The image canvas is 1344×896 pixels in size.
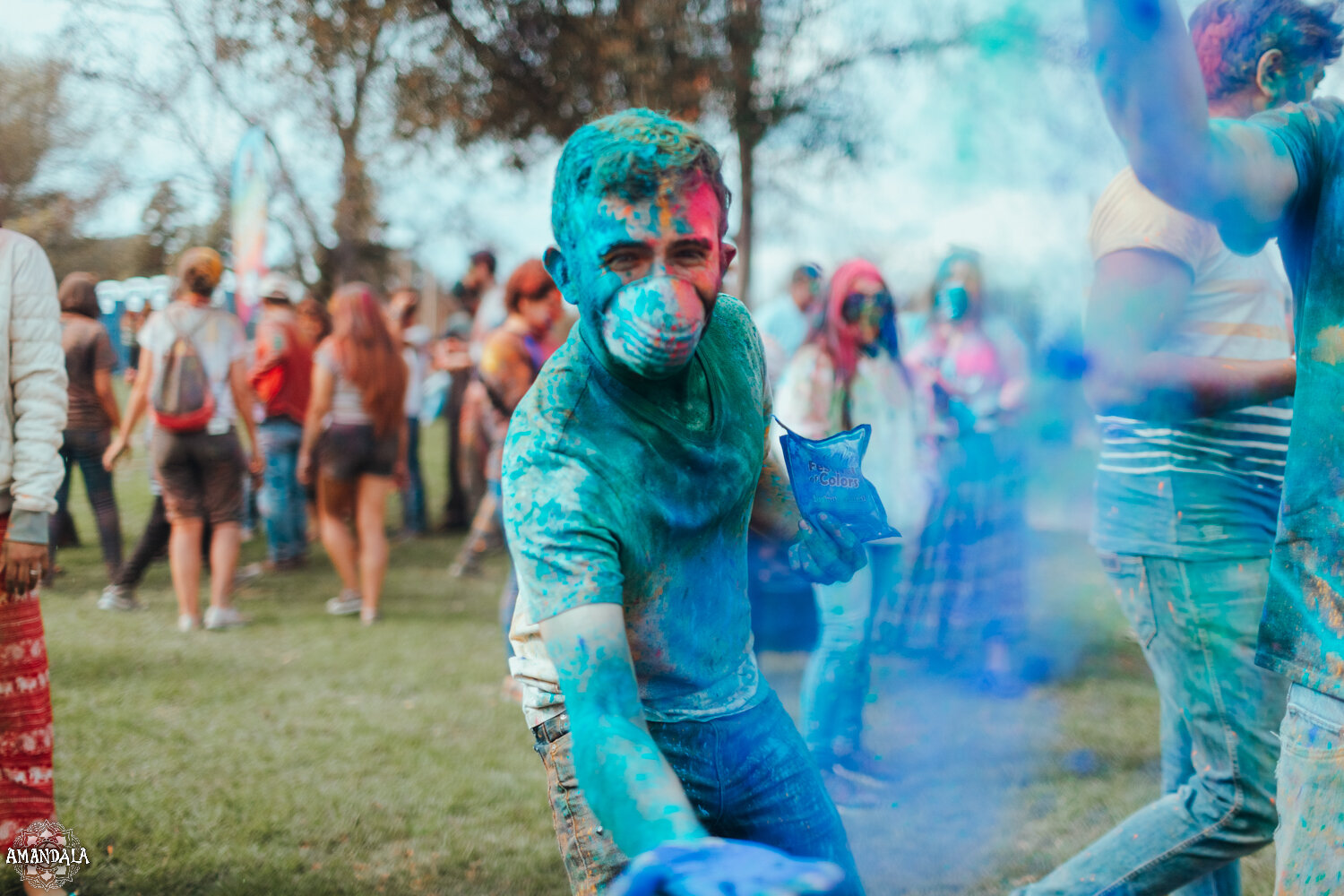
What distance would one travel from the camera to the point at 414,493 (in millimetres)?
9117

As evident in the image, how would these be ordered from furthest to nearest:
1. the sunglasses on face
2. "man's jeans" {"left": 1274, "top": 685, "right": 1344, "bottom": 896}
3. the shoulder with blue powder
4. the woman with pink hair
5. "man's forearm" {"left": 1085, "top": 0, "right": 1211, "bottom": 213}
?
1. the woman with pink hair
2. the sunglasses on face
3. the shoulder with blue powder
4. "man's jeans" {"left": 1274, "top": 685, "right": 1344, "bottom": 896}
5. "man's forearm" {"left": 1085, "top": 0, "right": 1211, "bottom": 213}

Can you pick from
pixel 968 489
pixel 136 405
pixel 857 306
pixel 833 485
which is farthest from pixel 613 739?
pixel 136 405

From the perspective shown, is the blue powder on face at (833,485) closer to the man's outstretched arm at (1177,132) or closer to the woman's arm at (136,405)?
the man's outstretched arm at (1177,132)

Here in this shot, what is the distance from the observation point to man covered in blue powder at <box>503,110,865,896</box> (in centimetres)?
125

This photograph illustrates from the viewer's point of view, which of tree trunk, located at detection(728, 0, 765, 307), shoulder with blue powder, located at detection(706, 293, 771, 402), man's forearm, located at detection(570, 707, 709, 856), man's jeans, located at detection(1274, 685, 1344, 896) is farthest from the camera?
tree trunk, located at detection(728, 0, 765, 307)

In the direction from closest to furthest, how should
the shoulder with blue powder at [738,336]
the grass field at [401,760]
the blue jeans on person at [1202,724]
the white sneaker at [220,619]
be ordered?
the shoulder with blue powder at [738,336] < the blue jeans on person at [1202,724] < the grass field at [401,760] < the white sneaker at [220,619]

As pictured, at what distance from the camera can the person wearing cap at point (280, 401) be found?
7160 mm

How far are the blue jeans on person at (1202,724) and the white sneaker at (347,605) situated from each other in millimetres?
4917

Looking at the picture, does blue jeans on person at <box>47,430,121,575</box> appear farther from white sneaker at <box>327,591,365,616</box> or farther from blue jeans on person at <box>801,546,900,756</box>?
blue jeans on person at <box>801,546,900,756</box>

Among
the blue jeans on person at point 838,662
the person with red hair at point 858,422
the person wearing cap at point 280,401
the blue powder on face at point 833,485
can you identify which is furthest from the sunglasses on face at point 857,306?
the person wearing cap at point 280,401

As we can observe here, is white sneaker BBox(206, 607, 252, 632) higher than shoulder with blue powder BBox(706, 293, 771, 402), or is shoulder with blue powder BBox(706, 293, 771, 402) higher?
shoulder with blue powder BBox(706, 293, 771, 402)

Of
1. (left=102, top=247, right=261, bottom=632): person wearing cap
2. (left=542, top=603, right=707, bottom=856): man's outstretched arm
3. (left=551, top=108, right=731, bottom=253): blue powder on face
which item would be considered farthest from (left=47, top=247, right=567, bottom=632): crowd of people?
(left=542, top=603, right=707, bottom=856): man's outstretched arm

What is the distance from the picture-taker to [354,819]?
3.44 m

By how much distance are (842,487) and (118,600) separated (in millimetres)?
5841
